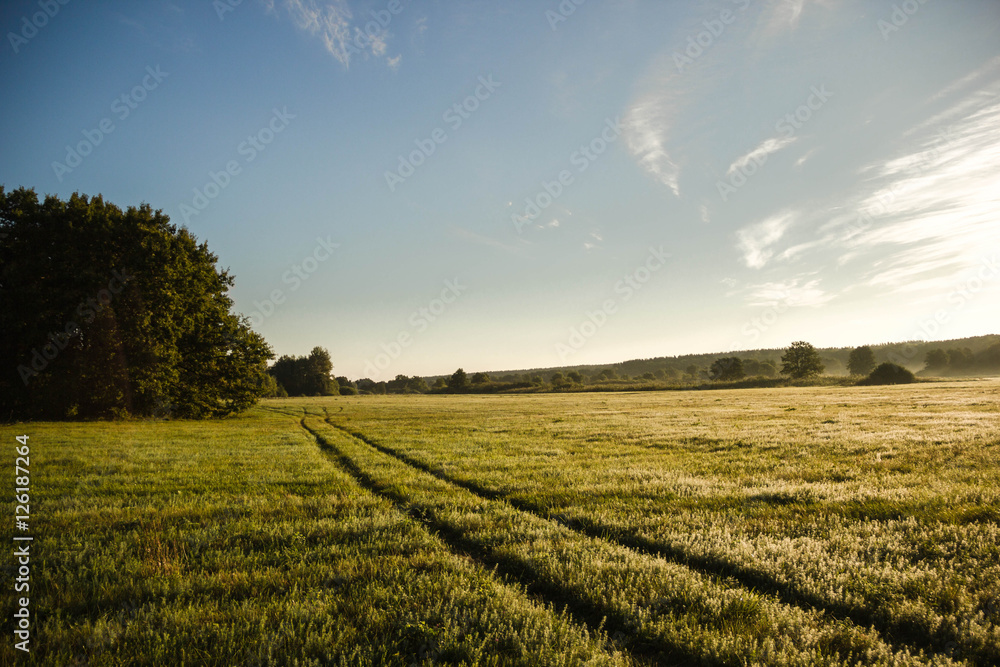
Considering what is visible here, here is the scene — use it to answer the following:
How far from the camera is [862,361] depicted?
15112 cm

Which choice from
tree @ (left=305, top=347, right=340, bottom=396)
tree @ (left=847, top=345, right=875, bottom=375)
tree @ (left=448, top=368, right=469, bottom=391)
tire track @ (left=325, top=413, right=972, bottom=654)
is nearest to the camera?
tire track @ (left=325, top=413, right=972, bottom=654)

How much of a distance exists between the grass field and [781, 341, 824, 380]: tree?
131452 millimetres

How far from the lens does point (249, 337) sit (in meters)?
42.8

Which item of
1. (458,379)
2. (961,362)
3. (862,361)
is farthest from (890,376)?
(458,379)

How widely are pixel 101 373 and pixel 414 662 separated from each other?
39.1 m

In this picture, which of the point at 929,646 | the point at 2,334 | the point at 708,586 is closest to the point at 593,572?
the point at 708,586

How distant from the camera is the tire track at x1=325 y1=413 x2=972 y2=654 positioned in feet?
14.7

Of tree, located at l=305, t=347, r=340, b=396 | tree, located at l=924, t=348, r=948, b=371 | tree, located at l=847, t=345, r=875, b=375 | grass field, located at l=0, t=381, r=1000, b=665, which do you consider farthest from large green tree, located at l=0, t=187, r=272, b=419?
tree, located at l=924, t=348, r=948, b=371

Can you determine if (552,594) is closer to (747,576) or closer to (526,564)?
(526,564)

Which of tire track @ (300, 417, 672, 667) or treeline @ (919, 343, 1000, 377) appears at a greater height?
tire track @ (300, 417, 672, 667)

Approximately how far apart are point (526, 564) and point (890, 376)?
4965 inches

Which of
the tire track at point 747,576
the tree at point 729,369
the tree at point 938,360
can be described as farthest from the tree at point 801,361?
the tire track at point 747,576

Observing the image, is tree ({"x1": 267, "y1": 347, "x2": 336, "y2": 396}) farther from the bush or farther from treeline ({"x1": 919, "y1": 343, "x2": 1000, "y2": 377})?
treeline ({"x1": 919, "y1": 343, "x2": 1000, "y2": 377})

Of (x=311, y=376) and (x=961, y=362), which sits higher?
(x=311, y=376)
